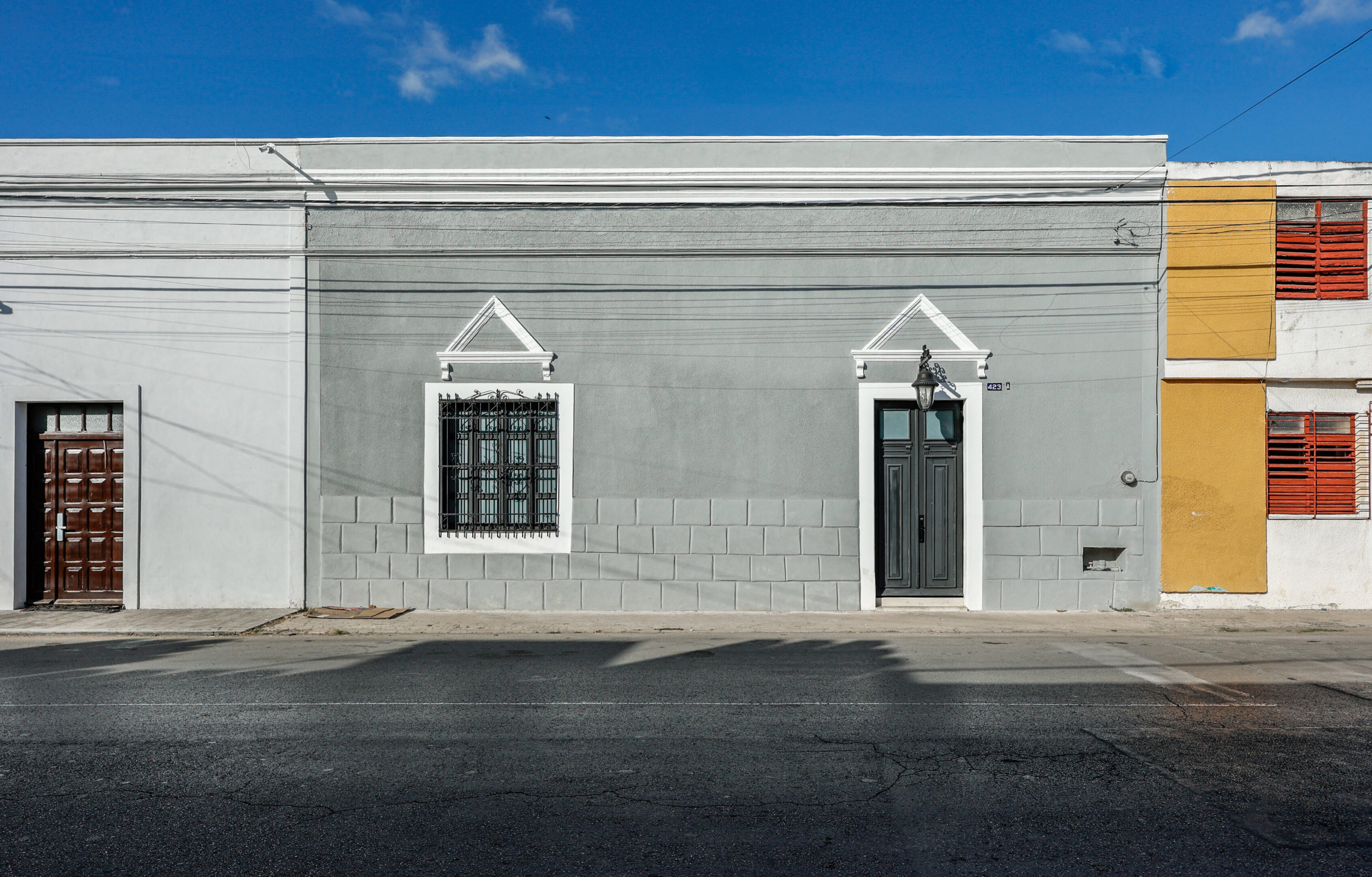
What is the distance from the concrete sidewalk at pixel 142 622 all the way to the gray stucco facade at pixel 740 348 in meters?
1.02

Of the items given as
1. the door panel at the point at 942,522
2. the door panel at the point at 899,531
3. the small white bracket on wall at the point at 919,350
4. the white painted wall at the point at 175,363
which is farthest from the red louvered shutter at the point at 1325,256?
the white painted wall at the point at 175,363

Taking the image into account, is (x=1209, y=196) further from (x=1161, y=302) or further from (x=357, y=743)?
(x=357, y=743)

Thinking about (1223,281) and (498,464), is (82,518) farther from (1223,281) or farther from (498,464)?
(1223,281)

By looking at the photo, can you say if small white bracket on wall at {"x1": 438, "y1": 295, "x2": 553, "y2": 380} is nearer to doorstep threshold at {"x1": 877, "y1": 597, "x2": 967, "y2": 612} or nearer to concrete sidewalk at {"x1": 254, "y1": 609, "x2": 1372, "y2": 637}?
concrete sidewalk at {"x1": 254, "y1": 609, "x2": 1372, "y2": 637}

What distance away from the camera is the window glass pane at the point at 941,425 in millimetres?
12477

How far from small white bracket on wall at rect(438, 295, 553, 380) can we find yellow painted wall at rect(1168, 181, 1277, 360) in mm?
8200

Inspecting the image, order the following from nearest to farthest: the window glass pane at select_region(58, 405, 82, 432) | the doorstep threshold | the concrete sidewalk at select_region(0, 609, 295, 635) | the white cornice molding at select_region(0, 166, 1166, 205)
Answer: the concrete sidewalk at select_region(0, 609, 295, 635) < the doorstep threshold < the white cornice molding at select_region(0, 166, 1166, 205) < the window glass pane at select_region(58, 405, 82, 432)

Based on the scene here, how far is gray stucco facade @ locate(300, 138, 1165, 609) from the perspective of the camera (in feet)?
40.5

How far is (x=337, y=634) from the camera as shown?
10.8 metres

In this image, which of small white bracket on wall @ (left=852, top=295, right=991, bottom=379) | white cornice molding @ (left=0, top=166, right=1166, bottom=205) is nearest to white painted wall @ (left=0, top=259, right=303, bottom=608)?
white cornice molding @ (left=0, top=166, right=1166, bottom=205)

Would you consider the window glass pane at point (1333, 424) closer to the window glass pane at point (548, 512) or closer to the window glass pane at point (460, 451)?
the window glass pane at point (548, 512)

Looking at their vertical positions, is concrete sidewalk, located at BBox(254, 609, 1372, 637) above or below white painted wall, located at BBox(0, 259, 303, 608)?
below

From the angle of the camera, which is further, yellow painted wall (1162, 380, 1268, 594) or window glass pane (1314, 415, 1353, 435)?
window glass pane (1314, 415, 1353, 435)

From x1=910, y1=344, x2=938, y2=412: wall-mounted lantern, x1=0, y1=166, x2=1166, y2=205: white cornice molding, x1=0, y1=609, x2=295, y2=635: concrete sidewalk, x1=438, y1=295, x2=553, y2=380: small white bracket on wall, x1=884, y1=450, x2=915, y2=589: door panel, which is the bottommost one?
x1=0, y1=609, x2=295, y2=635: concrete sidewalk
